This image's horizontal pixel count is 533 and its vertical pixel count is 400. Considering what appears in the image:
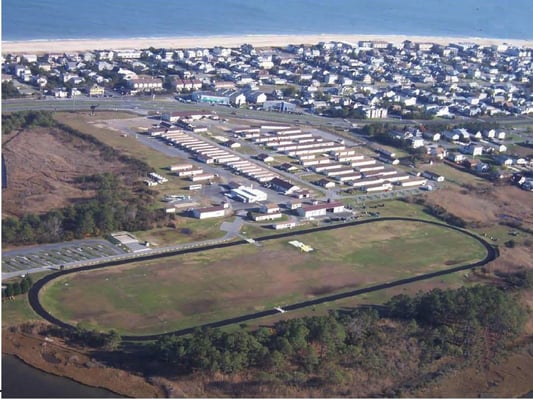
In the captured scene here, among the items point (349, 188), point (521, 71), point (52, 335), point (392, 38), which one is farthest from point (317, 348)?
point (392, 38)

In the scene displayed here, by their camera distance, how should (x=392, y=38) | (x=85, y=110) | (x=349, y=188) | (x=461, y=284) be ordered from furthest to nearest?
(x=392, y=38)
(x=85, y=110)
(x=349, y=188)
(x=461, y=284)

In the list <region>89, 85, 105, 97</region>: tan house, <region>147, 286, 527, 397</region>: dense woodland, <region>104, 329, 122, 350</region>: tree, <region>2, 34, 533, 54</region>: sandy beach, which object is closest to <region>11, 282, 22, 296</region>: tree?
<region>104, 329, 122, 350</region>: tree

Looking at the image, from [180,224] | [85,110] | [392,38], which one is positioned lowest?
[180,224]

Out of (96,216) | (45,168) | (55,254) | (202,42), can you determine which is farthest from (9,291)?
(202,42)

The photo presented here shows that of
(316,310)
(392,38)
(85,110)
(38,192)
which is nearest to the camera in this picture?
(316,310)

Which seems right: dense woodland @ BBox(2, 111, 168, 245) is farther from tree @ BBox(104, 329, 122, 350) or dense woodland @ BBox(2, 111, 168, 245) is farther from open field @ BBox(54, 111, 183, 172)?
tree @ BBox(104, 329, 122, 350)

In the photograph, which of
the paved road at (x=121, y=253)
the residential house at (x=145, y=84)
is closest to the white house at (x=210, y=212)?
the paved road at (x=121, y=253)

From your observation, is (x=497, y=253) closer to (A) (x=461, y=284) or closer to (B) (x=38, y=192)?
(A) (x=461, y=284)

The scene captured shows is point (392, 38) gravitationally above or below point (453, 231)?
above

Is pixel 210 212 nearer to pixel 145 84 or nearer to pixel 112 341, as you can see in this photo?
pixel 112 341
